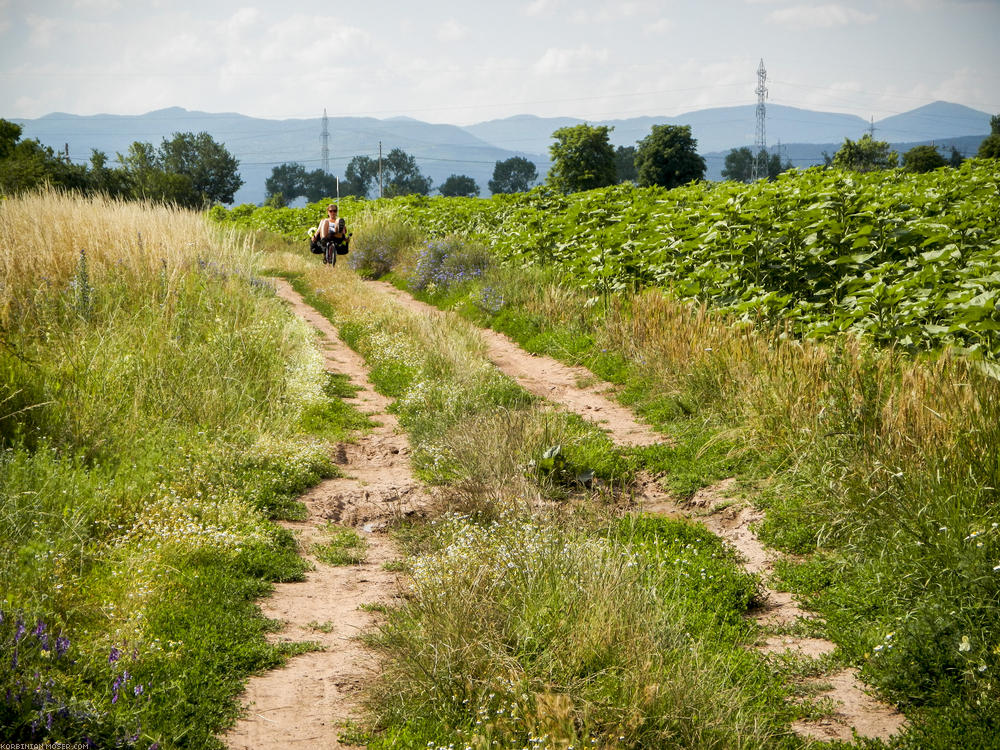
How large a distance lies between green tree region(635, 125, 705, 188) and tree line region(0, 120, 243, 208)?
108ft

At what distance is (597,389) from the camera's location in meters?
8.66

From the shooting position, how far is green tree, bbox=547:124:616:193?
145ft

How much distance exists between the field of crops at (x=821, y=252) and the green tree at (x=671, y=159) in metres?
46.7

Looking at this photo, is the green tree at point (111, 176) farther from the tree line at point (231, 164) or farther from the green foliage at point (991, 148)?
the green foliage at point (991, 148)

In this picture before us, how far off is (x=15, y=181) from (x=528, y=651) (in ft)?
76.0

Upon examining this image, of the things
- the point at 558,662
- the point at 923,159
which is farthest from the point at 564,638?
the point at 923,159

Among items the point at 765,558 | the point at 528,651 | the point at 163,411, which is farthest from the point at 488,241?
the point at 528,651

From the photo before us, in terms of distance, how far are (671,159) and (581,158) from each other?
15.0m

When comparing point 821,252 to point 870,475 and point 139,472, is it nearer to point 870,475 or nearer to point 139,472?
point 870,475

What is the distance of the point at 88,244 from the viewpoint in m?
8.84

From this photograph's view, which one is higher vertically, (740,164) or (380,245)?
(740,164)

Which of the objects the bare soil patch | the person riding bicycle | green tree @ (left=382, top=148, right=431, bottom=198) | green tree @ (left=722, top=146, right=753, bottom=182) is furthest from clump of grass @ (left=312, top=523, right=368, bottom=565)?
green tree @ (left=722, top=146, right=753, bottom=182)

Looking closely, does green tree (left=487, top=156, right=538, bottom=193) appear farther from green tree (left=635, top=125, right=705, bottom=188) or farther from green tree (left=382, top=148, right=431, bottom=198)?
green tree (left=635, top=125, right=705, bottom=188)

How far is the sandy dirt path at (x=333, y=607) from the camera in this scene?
309cm
